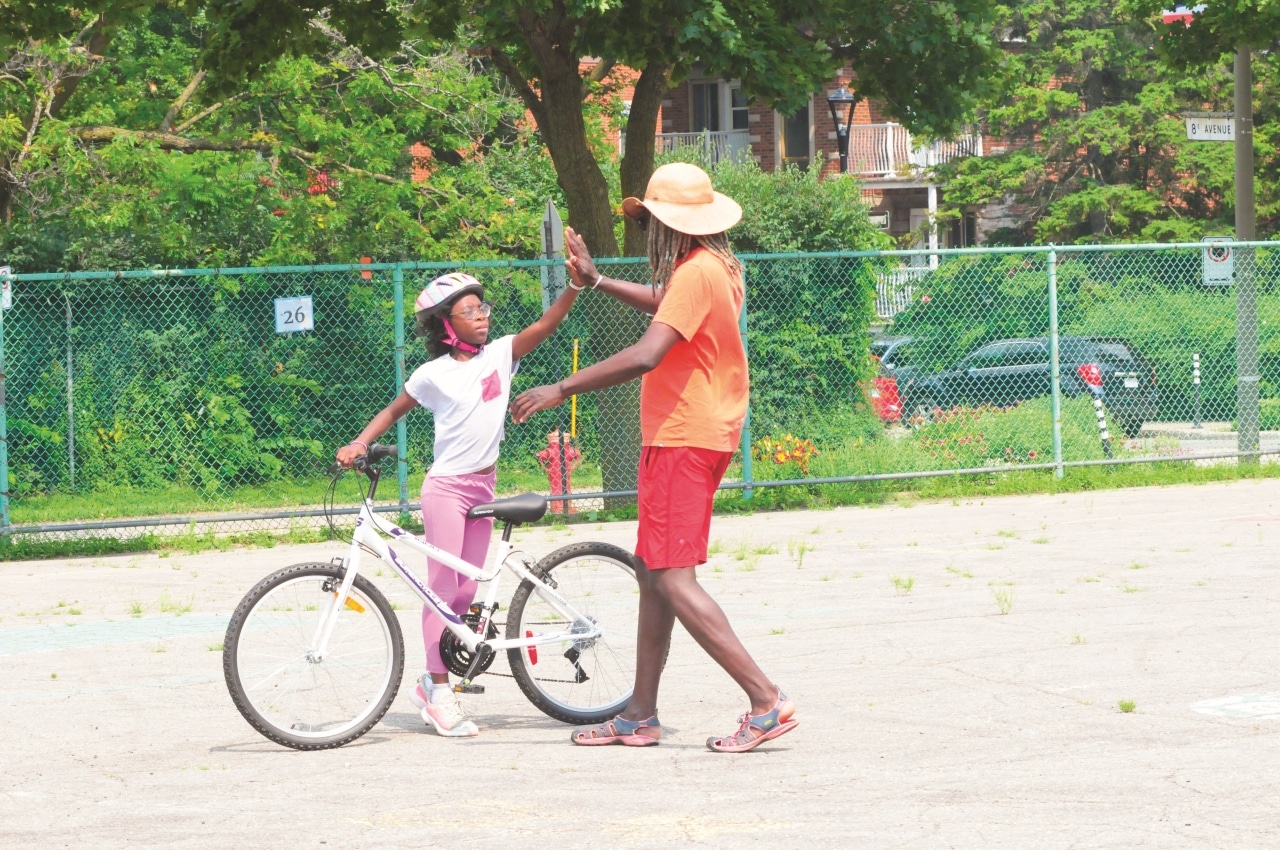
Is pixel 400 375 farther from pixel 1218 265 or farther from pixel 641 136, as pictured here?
pixel 1218 265

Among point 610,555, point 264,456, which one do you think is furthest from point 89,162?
point 610,555

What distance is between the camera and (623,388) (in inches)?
591

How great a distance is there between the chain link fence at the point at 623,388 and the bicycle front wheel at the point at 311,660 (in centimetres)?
710

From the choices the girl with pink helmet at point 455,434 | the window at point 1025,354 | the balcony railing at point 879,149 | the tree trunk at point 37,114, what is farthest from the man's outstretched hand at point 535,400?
the balcony railing at point 879,149

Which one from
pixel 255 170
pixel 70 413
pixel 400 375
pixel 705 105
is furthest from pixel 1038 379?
pixel 705 105

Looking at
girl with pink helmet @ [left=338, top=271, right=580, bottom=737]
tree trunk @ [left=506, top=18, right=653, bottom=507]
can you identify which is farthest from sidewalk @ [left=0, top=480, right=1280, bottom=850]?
tree trunk @ [left=506, top=18, right=653, bottom=507]

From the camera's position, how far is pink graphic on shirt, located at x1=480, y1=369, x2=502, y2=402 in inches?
273

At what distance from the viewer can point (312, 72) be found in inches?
836

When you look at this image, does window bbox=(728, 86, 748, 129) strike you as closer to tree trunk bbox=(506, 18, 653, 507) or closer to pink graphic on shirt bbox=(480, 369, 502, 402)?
tree trunk bbox=(506, 18, 653, 507)

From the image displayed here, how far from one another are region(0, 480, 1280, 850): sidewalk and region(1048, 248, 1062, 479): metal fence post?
456 cm

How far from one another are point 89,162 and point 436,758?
541 inches

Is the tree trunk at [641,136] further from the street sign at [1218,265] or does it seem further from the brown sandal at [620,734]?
the brown sandal at [620,734]

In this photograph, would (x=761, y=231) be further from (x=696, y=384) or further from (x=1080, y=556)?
(x=696, y=384)

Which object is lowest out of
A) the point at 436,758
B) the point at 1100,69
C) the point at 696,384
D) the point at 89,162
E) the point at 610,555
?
the point at 436,758
